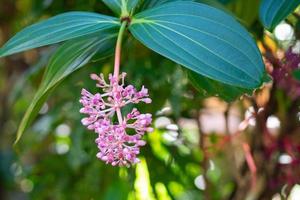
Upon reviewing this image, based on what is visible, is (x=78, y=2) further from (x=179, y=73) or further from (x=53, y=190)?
(x=53, y=190)

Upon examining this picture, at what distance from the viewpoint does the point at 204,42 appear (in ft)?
1.77

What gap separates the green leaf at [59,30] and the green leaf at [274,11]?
15 cm

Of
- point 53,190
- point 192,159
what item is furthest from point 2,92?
point 192,159

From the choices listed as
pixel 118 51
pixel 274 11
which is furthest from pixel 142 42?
pixel 274 11

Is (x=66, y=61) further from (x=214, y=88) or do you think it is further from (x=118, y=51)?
(x=214, y=88)

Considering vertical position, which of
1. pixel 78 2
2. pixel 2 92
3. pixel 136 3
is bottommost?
pixel 136 3

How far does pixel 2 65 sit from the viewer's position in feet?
7.22

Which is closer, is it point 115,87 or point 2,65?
point 115,87

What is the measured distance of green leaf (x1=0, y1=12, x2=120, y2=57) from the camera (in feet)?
1.94

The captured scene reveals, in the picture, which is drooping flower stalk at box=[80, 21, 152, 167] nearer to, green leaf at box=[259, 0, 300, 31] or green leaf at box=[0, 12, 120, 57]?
green leaf at box=[0, 12, 120, 57]

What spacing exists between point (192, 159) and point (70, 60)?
0.65m

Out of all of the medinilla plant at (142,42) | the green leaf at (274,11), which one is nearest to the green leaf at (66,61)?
the medinilla plant at (142,42)

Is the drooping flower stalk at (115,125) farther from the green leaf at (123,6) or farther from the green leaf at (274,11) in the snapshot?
the green leaf at (274,11)

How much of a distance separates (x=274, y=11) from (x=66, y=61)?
214 mm
